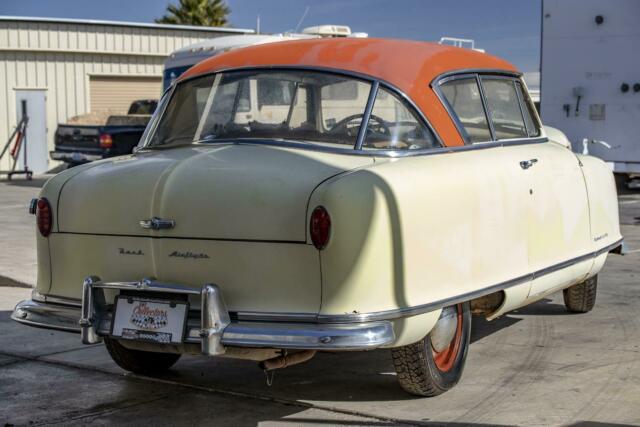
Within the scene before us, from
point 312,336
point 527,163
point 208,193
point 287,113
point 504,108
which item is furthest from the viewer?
point 504,108

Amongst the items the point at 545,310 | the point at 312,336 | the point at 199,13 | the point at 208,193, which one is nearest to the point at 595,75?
the point at 545,310

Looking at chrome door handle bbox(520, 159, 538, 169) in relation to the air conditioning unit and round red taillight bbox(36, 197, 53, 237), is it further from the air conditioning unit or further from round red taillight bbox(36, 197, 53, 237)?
the air conditioning unit

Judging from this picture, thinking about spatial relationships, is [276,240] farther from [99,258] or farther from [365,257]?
[99,258]

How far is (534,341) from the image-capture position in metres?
6.84

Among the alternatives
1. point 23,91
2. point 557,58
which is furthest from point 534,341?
point 23,91

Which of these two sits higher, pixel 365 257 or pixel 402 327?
pixel 365 257

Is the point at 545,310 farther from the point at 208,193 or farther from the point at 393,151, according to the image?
the point at 208,193

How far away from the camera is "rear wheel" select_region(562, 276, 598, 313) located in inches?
299

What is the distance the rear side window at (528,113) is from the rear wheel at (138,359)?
2687 millimetres

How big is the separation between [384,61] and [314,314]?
171 centimetres

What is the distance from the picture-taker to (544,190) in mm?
6102

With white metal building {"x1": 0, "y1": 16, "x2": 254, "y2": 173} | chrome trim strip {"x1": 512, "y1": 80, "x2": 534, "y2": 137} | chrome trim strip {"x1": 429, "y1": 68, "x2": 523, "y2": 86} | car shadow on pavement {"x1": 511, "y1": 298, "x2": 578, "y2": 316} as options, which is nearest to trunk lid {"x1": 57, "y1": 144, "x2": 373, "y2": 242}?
chrome trim strip {"x1": 429, "y1": 68, "x2": 523, "y2": 86}

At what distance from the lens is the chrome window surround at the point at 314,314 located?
15.1 ft

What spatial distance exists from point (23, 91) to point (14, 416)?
911 inches
